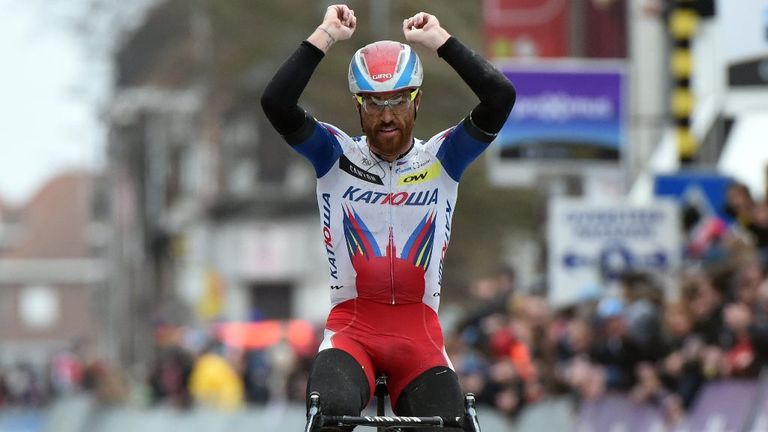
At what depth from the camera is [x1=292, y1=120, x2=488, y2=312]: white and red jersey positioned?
1065 cm

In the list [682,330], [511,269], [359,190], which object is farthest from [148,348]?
[359,190]

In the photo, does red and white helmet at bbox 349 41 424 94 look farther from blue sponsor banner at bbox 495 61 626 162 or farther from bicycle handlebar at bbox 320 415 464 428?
blue sponsor banner at bbox 495 61 626 162

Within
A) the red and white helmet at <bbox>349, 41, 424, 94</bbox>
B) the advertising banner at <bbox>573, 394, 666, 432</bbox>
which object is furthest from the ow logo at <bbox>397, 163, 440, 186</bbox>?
the advertising banner at <bbox>573, 394, 666, 432</bbox>

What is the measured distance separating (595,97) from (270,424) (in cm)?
567

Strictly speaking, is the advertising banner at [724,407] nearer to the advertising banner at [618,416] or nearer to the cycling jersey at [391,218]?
the advertising banner at [618,416]

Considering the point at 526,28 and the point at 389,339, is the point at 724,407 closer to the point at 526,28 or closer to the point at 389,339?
the point at 389,339

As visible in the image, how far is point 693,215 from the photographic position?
21703 mm

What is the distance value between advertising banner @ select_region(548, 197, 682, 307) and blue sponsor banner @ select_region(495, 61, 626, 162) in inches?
52.8

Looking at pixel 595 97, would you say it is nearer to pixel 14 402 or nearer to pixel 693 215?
pixel 693 215

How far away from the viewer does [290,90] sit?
10.4m

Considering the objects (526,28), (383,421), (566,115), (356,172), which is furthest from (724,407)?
(526,28)

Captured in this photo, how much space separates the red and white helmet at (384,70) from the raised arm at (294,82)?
197mm

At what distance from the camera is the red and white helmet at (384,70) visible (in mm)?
10289

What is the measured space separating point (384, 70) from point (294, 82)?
1.54 ft
